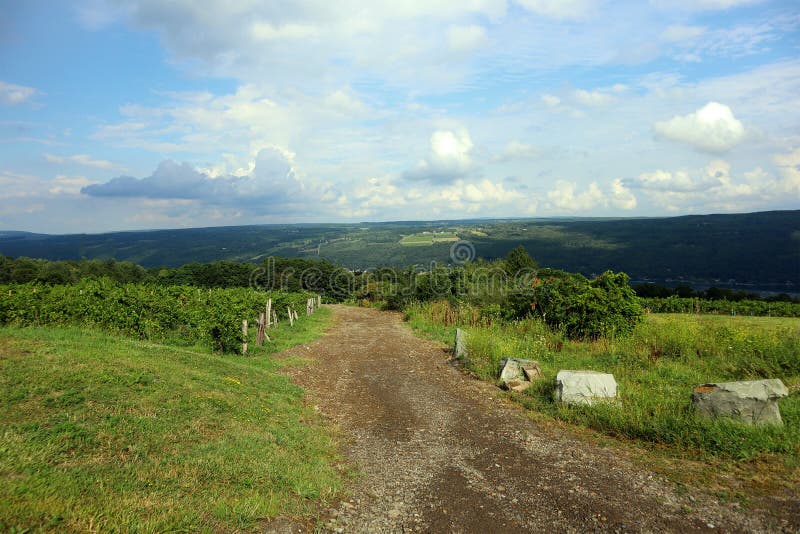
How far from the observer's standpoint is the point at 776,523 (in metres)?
4.02

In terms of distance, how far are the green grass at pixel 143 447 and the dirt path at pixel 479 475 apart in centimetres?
67

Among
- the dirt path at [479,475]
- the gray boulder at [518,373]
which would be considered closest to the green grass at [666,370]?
the gray boulder at [518,373]

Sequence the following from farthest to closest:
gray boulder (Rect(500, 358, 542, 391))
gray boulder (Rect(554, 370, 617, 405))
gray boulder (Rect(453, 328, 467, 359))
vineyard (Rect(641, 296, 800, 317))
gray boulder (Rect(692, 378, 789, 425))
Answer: vineyard (Rect(641, 296, 800, 317)) < gray boulder (Rect(453, 328, 467, 359)) < gray boulder (Rect(500, 358, 542, 391)) < gray boulder (Rect(554, 370, 617, 405)) < gray boulder (Rect(692, 378, 789, 425))

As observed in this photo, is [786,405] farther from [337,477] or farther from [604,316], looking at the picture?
[337,477]

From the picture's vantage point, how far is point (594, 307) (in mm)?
13016

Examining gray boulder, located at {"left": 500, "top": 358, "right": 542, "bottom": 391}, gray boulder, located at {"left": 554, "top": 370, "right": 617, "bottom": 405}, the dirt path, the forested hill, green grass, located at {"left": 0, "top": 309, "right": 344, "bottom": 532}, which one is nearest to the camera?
green grass, located at {"left": 0, "top": 309, "right": 344, "bottom": 532}

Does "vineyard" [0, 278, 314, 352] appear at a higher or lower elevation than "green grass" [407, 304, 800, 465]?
higher

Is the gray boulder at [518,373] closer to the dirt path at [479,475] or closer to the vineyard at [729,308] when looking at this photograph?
the dirt path at [479,475]

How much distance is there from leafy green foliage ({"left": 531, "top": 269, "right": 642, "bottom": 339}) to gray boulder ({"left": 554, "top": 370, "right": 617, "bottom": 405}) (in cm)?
537

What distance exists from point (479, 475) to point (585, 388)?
3.47 metres

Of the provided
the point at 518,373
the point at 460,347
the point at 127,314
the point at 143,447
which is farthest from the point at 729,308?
the point at 143,447

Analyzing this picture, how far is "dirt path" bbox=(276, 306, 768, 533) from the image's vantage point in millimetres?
4348

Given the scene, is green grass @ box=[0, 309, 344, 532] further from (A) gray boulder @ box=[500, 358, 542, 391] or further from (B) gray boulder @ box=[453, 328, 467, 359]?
(B) gray boulder @ box=[453, 328, 467, 359]

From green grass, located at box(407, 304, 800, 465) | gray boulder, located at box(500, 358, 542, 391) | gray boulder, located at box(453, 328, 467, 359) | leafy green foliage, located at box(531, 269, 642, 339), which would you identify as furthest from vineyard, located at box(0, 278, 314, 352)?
leafy green foliage, located at box(531, 269, 642, 339)
